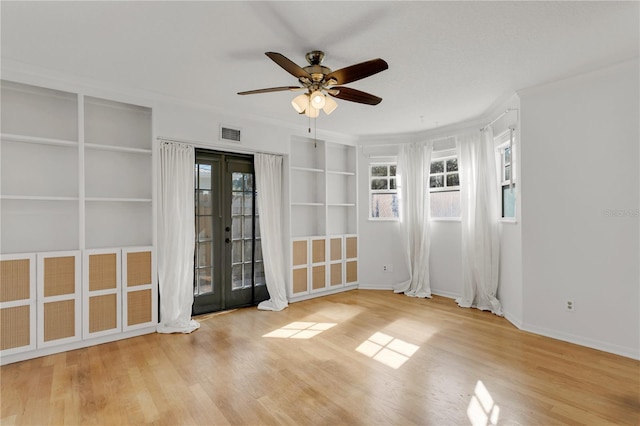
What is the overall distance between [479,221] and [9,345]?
5390 millimetres

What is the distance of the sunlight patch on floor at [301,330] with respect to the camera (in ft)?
12.0

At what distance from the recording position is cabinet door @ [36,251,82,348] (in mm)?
3098

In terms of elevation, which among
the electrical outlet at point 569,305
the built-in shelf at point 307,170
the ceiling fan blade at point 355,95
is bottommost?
the electrical outlet at point 569,305

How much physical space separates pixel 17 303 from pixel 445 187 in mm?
5596

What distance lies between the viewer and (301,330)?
3.81m

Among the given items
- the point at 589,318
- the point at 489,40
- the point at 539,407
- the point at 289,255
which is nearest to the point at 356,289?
the point at 289,255

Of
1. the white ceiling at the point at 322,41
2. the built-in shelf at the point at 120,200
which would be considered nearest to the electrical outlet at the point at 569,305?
the white ceiling at the point at 322,41

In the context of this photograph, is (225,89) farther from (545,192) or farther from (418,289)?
(418,289)

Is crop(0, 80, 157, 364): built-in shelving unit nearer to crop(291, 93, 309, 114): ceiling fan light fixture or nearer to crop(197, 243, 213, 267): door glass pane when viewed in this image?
crop(197, 243, 213, 267): door glass pane

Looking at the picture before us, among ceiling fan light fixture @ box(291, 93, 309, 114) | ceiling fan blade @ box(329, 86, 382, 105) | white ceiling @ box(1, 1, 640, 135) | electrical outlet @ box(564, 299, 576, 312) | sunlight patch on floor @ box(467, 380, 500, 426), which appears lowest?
sunlight patch on floor @ box(467, 380, 500, 426)

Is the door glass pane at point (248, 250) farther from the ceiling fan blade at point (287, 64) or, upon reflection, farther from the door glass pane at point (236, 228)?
the ceiling fan blade at point (287, 64)

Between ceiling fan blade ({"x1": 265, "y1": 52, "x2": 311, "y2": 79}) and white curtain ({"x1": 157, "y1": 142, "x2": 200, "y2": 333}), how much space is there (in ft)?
7.17

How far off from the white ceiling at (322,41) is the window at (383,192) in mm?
2259

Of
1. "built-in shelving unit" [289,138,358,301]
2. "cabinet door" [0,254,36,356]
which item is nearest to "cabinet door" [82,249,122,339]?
"cabinet door" [0,254,36,356]
